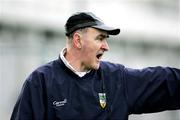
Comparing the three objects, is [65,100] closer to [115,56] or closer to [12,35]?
[12,35]

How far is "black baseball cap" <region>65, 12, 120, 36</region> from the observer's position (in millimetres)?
7403

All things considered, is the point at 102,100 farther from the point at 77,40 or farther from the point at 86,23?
the point at 86,23

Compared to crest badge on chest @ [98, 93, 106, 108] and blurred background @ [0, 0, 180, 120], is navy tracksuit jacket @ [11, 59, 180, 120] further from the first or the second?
blurred background @ [0, 0, 180, 120]

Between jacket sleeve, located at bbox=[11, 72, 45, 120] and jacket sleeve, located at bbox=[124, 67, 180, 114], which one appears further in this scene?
jacket sleeve, located at bbox=[124, 67, 180, 114]

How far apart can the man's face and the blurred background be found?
9222 mm

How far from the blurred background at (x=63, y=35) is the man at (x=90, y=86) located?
9.14m

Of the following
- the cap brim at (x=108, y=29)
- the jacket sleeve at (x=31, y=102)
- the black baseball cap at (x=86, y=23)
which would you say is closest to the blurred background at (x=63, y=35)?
the black baseball cap at (x=86, y=23)

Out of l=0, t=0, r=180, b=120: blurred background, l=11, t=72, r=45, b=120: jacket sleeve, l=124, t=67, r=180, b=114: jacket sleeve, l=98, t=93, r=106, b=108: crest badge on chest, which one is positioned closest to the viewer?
l=11, t=72, r=45, b=120: jacket sleeve

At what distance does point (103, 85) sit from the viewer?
752 cm

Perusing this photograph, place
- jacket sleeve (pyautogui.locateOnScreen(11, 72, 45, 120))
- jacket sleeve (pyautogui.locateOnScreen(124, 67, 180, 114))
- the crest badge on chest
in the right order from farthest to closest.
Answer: jacket sleeve (pyautogui.locateOnScreen(124, 67, 180, 114)), the crest badge on chest, jacket sleeve (pyautogui.locateOnScreen(11, 72, 45, 120))

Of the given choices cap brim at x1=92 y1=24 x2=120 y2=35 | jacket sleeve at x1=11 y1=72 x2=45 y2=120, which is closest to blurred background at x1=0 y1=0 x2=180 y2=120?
jacket sleeve at x1=11 y1=72 x2=45 y2=120

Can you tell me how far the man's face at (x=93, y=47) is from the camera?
7.41 metres

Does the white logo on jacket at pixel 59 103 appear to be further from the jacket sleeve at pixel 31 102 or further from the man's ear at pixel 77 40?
the man's ear at pixel 77 40

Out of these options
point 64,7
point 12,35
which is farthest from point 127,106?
point 64,7
